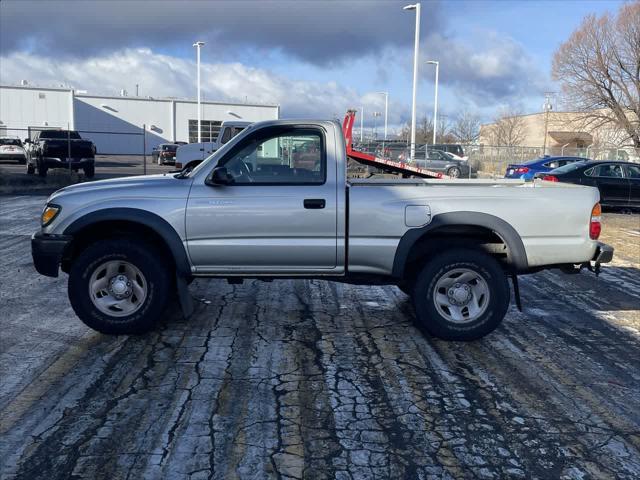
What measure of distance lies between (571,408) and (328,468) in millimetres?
1881

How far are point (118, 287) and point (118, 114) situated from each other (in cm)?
6012

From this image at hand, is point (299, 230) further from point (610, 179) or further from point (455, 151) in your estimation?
point (455, 151)

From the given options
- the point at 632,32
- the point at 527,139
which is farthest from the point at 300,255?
the point at 527,139

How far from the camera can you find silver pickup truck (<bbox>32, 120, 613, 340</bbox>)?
17.8 ft

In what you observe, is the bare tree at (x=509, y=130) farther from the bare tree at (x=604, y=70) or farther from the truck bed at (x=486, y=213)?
the truck bed at (x=486, y=213)

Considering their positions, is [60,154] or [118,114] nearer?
[60,154]

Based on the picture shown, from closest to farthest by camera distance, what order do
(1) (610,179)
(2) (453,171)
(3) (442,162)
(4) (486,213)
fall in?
(4) (486,213), (1) (610,179), (2) (453,171), (3) (442,162)

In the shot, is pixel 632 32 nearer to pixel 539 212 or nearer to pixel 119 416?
pixel 539 212

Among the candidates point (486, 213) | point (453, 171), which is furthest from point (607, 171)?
point (486, 213)

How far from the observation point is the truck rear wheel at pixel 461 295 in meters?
5.52

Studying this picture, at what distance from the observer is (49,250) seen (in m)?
5.46

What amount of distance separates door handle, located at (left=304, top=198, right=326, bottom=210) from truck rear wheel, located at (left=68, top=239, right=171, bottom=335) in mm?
1432

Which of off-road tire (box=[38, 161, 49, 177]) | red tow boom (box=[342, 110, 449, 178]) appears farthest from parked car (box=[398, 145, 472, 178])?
red tow boom (box=[342, 110, 449, 178])

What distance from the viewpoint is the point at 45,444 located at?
3584mm
